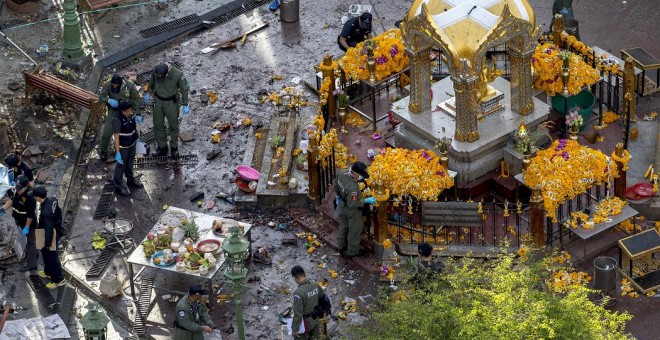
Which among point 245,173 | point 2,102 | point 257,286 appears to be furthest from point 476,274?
point 2,102

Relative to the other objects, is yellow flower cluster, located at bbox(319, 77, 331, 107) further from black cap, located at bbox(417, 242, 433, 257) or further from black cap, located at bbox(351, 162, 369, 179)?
black cap, located at bbox(417, 242, 433, 257)

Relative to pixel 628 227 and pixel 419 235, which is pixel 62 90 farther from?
pixel 628 227

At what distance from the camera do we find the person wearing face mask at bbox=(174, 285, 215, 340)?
23.0 meters

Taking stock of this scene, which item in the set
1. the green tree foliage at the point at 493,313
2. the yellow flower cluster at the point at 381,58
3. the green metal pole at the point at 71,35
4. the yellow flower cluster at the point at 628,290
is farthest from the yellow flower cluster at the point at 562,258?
the green metal pole at the point at 71,35

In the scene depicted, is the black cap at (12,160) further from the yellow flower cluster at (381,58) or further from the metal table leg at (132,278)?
the yellow flower cluster at (381,58)

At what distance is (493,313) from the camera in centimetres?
2105

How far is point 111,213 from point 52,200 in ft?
8.62

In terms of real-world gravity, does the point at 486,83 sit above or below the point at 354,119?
above

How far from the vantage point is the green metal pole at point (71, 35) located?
30.9 meters

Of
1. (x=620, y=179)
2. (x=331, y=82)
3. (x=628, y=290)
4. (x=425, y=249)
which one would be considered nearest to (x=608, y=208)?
(x=620, y=179)

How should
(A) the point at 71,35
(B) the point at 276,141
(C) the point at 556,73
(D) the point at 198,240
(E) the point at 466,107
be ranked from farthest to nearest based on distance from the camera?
(A) the point at 71,35 → (B) the point at 276,141 → (C) the point at 556,73 → (E) the point at 466,107 → (D) the point at 198,240

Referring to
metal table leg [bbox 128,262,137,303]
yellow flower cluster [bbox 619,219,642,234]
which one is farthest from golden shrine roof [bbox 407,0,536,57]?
metal table leg [bbox 128,262,137,303]

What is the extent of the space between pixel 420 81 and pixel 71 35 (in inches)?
321

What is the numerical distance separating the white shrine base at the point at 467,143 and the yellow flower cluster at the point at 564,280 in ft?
8.33
